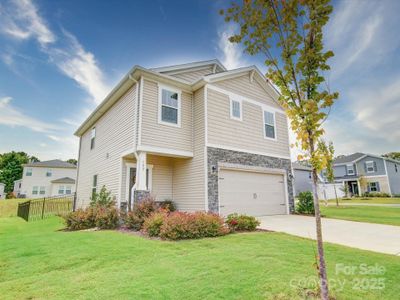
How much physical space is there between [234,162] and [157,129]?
3.87 meters

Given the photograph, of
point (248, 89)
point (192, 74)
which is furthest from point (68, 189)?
point (248, 89)

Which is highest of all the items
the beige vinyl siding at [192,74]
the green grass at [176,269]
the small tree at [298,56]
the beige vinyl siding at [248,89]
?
the beige vinyl siding at [192,74]

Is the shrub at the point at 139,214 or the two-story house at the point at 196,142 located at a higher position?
the two-story house at the point at 196,142

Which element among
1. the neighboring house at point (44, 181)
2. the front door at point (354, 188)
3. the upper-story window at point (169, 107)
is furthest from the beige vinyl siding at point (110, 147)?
the front door at point (354, 188)

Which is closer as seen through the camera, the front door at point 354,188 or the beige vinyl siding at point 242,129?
the beige vinyl siding at point 242,129

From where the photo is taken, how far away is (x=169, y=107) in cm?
1018

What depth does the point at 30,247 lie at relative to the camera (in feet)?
18.4

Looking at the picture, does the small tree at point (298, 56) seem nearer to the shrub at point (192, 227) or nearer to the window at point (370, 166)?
the shrub at point (192, 227)

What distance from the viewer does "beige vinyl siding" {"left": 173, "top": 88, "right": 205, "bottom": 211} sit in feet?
31.6

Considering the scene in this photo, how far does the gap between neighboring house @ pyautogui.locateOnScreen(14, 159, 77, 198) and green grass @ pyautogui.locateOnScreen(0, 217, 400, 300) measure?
3012 cm

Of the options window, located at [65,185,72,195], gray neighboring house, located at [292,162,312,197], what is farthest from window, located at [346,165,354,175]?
window, located at [65,185,72,195]

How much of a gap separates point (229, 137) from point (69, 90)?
10.3m

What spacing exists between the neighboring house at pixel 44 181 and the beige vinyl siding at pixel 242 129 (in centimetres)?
2950

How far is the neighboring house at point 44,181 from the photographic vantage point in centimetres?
3200
